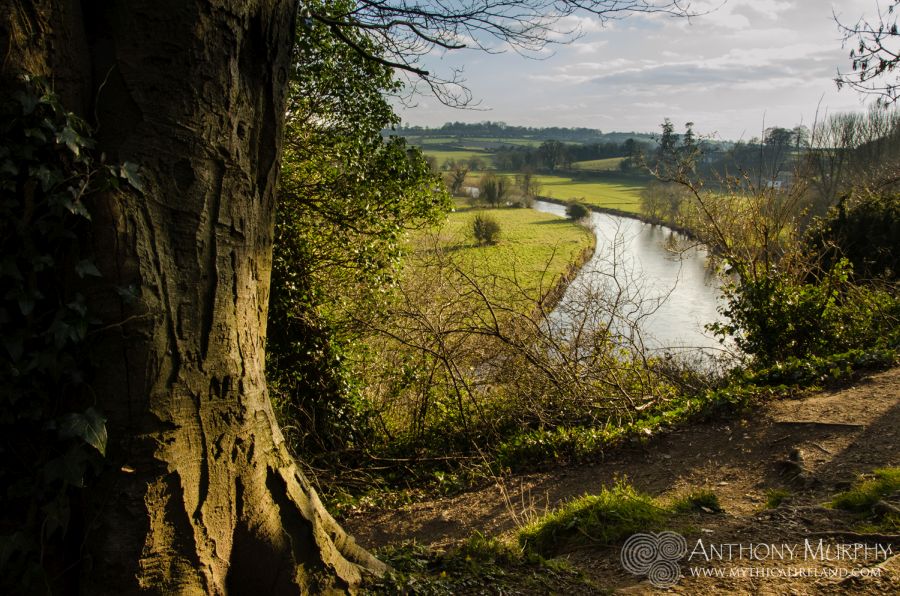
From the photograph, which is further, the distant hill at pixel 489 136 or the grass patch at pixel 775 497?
the distant hill at pixel 489 136

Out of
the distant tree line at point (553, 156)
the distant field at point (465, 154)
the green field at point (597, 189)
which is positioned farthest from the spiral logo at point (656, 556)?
the distant field at point (465, 154)

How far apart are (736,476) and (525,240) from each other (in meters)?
30.0

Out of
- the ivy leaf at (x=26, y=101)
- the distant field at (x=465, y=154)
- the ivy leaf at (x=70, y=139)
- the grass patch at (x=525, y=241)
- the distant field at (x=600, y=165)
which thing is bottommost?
the grass patch at (x=525, y=241)

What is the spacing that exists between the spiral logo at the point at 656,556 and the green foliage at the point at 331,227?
4941 mm

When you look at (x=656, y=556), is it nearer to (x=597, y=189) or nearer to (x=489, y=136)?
(x=597, y=189)

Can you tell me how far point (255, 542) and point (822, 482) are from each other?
13.8ft

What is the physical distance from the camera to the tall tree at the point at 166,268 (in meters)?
2.23

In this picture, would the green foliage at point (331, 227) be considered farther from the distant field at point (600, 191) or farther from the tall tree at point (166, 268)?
the distant field at point (600, 191)

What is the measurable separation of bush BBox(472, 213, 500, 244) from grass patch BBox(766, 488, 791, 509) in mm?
25663

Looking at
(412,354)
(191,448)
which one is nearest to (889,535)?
(191,448)

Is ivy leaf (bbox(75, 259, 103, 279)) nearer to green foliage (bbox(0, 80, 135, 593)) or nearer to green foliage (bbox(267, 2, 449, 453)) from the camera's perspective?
green foliage (bbox(0, 80, 135, 593))

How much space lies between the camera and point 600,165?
77.5m

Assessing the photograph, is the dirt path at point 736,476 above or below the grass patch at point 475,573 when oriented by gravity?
below

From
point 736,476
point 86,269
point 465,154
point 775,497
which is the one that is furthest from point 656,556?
point 465,154
